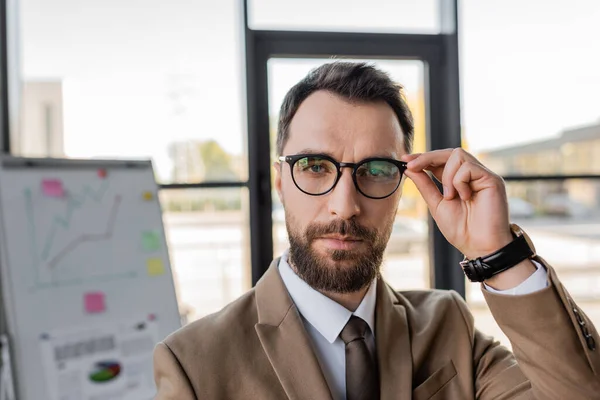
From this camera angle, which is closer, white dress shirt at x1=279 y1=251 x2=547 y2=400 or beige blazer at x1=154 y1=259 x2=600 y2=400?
beige blazer at x1=154 y1=259 x2=600 y2=400

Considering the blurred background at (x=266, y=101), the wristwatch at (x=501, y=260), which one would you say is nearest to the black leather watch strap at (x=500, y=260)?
the wristwatch at (x=501, y=260)

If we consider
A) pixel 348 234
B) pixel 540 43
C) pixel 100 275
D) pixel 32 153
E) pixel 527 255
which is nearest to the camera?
pixel 527 255

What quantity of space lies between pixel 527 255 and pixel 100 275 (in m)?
1.82

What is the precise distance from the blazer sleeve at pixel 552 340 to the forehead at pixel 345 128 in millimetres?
421

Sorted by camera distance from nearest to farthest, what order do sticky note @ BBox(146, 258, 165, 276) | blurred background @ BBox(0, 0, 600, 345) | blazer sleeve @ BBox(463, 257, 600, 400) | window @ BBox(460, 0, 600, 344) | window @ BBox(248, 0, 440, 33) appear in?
blazer sleeve @ BBox(463, 257, 600, 400)
sticky note @ BBox(146, 258, 165, 276)
blurred background @ BBox(0, 0, 600, 345)
window @ BBox(248, 0, 440, 33)
window @ BBox(460, 0, 600, 344)

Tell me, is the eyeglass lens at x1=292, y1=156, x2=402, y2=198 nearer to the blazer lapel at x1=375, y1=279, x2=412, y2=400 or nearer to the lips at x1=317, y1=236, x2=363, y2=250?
the lips at x1=317, y1=236, x2=363, y2=250

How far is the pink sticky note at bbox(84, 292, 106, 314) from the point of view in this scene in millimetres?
2148

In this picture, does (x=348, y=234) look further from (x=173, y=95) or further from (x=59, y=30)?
(x=59, y=30)

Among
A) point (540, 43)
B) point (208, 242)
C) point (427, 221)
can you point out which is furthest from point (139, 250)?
point (540, 43)

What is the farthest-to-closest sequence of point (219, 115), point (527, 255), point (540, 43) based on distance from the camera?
point (540, 43) < point (219, 115) < point (527, 255)

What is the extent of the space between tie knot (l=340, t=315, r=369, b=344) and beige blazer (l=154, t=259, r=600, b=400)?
0.05 metres

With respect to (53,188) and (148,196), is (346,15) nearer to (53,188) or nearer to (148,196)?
(148,196)

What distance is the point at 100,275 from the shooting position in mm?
2201

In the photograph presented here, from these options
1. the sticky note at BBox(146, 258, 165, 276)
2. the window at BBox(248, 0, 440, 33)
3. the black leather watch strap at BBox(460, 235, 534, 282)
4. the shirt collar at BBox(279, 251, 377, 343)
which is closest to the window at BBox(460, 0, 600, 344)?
the window at BBox(248, 0, 440, 33)
